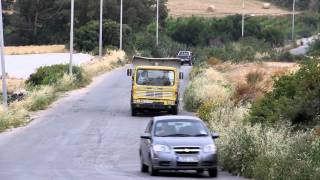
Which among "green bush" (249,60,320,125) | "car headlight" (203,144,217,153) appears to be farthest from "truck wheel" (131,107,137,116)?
"car headlight" (203,144,217,153)

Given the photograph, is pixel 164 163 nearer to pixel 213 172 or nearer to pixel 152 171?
pixel 152 171

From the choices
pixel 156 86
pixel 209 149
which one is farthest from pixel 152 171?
pixel 156 86

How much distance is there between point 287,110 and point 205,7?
159989 millimetres

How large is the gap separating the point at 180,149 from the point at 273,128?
4.65 meters

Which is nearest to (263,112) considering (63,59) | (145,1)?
(63,59)

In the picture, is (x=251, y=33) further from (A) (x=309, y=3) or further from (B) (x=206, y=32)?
(A) (x=309, y=3)

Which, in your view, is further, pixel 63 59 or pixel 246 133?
pixel 63 59

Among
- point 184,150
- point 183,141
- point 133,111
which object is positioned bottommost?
point 133,111

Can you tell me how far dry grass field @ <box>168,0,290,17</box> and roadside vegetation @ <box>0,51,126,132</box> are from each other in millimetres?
90448

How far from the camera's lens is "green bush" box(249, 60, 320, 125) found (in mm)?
27337

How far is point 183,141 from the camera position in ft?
69.7

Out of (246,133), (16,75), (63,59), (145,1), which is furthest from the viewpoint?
(145,1)

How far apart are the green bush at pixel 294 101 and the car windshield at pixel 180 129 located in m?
4.99

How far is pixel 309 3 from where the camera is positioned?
191 m
